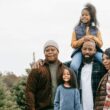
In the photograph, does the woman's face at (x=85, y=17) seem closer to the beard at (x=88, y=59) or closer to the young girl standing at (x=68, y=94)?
the beard at (x=88, y=59)

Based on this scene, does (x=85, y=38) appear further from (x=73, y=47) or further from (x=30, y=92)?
(x=30, y=92)

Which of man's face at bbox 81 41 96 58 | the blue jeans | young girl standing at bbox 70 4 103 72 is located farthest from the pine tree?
man's face at bbox 81 41 96 58

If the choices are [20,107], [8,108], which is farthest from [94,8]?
[20,107]

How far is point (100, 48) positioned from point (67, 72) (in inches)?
29.8

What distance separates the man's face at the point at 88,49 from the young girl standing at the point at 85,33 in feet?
0.43

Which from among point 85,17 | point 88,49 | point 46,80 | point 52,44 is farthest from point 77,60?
point 85,17

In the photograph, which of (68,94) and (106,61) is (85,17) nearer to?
(106,61)

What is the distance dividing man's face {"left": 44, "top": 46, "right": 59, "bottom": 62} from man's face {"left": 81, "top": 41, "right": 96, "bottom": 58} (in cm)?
44

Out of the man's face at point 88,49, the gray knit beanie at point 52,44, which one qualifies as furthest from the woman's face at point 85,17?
the gray knit beanie at point 52,44

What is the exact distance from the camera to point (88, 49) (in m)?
9.88

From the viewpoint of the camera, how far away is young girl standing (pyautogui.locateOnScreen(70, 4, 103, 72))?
10.0m

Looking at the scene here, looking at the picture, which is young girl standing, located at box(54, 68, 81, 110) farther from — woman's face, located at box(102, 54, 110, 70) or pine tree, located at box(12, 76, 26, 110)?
pine tree, located at box(12, 76, 26, 110)

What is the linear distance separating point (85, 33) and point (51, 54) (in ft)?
3.00

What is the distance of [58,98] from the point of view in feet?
32.0
